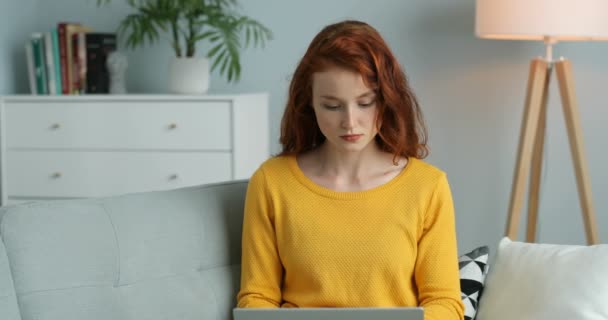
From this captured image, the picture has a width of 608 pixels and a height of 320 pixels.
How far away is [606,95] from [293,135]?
2090 mm

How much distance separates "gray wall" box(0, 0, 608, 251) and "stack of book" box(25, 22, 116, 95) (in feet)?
0.64

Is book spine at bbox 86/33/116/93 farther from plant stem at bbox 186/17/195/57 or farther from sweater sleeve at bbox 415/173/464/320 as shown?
sweater sleeve at bbox 415/173/464/320

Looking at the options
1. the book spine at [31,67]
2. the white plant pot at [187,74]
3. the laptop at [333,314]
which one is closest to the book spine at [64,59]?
the book spine at [31,67]

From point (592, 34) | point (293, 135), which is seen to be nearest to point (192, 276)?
point (293, 135)

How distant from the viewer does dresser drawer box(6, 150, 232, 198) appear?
3.50 metres

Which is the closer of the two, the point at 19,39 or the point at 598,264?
the point at 598,264

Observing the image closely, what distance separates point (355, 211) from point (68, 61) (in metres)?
2.30

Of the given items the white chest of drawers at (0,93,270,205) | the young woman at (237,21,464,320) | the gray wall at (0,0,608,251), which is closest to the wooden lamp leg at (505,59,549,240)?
the gray wall at (0,0,608,251)

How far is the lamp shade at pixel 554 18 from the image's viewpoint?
299 centimetres

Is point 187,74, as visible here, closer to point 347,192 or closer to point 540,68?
point 540,68

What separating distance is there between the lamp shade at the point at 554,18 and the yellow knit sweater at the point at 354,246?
1387mm

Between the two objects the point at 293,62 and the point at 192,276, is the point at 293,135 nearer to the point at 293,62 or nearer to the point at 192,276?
the point at 192,276

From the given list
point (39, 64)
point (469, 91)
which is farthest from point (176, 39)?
point (469, 91)

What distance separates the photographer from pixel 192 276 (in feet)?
5.92
